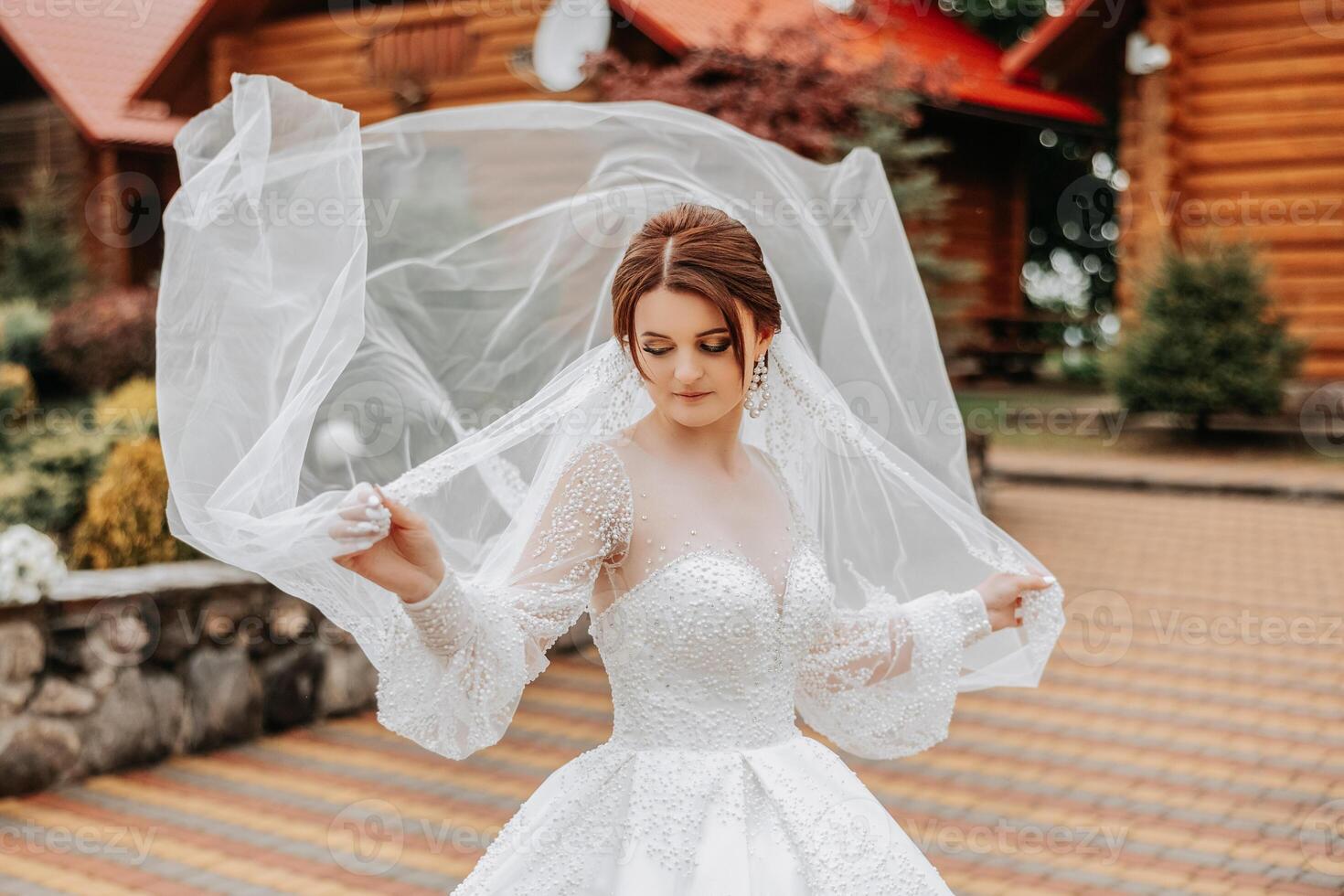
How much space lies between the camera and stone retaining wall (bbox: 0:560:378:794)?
16.4ft

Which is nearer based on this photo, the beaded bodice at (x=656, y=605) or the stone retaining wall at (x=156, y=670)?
the beaded bodice at (x=656, y=605)

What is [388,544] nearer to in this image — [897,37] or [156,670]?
[156,670]

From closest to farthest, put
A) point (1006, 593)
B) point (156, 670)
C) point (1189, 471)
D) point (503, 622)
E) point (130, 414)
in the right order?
point (503, 622)
point (1006, 593)
point (156, 670)
point (130, 414)
point (1189, 471)

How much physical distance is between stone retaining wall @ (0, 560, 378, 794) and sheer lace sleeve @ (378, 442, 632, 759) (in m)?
3.38

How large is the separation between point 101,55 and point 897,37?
39.2 feet

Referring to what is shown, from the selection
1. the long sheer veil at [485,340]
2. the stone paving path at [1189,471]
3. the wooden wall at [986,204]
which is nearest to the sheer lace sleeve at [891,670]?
the long sheer veil at [485,340]

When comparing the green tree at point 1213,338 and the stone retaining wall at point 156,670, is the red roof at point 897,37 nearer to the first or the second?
the green tree at point 1213,338

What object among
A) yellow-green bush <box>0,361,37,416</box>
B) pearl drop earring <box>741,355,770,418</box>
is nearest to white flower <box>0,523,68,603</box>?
pearl drop earring <box>741,355,770,418</box>

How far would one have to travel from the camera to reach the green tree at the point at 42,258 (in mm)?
17812

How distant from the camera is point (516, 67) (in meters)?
13.7

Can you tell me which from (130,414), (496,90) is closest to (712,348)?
(130,414)

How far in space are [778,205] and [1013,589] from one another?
1.12 metres

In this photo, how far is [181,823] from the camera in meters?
4.73

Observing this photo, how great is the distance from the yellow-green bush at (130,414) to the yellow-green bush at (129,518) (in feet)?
6.87
